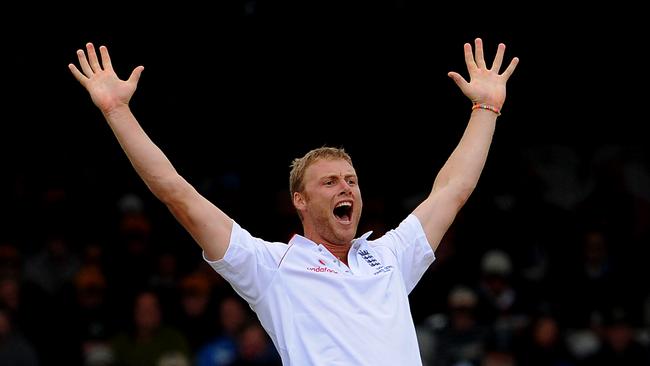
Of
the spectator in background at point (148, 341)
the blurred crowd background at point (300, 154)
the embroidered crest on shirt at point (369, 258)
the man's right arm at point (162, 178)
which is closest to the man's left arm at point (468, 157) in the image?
the embroidered crest on shirt at point (369, 258)

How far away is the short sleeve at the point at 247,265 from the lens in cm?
620

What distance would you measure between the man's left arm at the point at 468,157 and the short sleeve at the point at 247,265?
3.01 ft

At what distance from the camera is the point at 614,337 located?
457 inches

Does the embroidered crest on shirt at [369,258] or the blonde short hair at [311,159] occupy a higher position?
the blonde short hair at [311,159]

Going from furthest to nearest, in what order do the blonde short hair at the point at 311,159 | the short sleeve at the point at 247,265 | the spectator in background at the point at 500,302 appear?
the spectator in background at the point at 500,302
the blonde short hair at the point at 311,159
the short sleeve at the point at 247,265

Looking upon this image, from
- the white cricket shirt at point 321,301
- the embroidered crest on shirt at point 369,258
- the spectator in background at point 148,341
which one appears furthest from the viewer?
the spectator in background at point 148,341

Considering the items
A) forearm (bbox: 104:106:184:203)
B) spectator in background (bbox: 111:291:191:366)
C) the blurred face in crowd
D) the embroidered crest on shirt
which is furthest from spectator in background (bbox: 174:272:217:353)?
forearm (bbox: 104:106:184:203)

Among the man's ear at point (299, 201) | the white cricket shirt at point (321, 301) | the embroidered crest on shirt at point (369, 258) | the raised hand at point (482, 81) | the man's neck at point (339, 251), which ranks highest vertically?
the raised hand at point (482, 81)

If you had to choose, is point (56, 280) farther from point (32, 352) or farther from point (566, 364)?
point (566, 364)

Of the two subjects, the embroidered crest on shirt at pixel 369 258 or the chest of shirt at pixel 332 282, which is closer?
the chest of shirt at pixel 332 282

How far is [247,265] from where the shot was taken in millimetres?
6223

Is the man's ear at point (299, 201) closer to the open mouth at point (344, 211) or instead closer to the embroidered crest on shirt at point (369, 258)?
the open mouth at point (344, 211)

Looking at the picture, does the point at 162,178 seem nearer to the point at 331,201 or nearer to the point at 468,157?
the point at 331,201

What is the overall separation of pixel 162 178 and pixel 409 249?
4.31 ft
